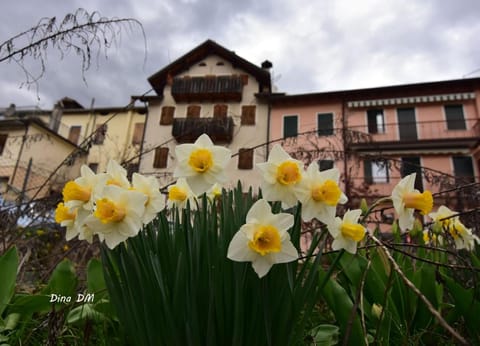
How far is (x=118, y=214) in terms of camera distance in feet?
2.25

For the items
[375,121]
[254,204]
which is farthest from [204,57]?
[254,204]

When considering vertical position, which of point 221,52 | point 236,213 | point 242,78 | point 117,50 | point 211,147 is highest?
point 221,52

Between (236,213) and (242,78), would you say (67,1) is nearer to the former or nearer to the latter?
(236,213)

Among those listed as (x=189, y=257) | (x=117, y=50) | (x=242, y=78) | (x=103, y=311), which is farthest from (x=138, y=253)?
(x=242, y=78)

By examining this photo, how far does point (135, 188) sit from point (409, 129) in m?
14.4

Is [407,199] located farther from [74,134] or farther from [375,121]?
[74,134]

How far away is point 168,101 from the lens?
14789 mm

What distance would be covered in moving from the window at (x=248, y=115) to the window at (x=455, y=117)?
8158 millimetres

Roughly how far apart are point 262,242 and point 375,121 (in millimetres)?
14287

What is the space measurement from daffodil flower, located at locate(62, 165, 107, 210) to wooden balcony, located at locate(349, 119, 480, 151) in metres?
12.7

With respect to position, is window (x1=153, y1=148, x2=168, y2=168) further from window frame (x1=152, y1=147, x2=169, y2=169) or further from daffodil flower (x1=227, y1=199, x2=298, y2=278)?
daffodil flower (x1=227, y1=199, x2=298, y2=278)

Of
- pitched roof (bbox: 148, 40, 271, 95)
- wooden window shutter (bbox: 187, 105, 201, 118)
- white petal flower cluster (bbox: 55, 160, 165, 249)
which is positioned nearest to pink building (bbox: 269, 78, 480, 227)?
pitched roof (bbox: 148, 40, 271, 95)

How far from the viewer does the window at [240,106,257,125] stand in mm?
13859

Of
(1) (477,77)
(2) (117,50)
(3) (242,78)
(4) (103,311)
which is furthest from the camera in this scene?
(3) (242,78)
